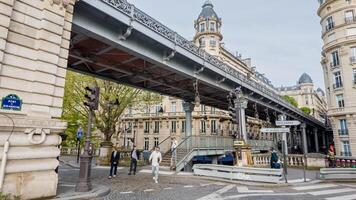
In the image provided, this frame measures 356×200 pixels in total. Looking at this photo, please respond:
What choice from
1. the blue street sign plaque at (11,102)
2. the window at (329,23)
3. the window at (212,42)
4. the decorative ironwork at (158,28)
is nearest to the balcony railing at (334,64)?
the window at (329,23)

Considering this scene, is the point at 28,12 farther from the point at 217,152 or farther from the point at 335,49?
the point at 335,49

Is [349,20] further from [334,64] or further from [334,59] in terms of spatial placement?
[334,64]

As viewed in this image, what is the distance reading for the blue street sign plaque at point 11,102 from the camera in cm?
624

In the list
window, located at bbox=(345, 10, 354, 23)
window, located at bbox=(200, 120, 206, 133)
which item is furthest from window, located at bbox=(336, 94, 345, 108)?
window, located at bbox=(200, 120, 206, 133)

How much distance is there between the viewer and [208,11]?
149 ft

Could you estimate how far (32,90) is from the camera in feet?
22.6

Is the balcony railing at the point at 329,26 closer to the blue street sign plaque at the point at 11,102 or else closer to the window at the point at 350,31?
the window at the point at 350,31

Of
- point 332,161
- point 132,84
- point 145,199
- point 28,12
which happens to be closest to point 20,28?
point 28,12

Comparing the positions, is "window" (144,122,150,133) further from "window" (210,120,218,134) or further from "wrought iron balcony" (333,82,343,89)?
"wrought iron balcony" (333,82,343,89)

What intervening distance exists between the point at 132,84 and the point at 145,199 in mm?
11327

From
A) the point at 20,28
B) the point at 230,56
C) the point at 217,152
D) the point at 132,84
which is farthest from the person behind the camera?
the point at 230,56

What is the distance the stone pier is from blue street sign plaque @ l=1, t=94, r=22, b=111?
8 centimetres

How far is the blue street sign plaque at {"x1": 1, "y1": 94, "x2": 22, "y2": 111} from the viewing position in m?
6.24

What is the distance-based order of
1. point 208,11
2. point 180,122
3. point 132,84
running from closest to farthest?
point 132,84 < point 180,122 < point 208,11
